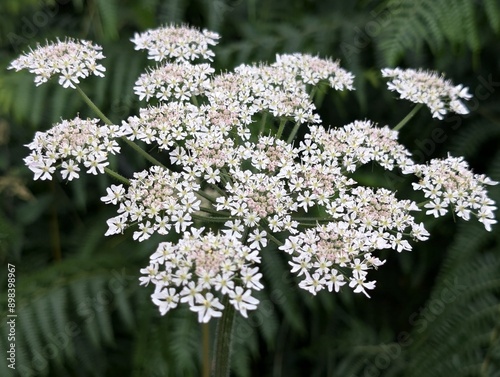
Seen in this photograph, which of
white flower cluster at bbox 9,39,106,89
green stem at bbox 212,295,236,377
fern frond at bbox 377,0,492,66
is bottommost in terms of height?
green stem at bbox 212,295,236,377

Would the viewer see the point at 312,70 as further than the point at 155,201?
Yes

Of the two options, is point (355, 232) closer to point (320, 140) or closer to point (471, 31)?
point (320, 140)

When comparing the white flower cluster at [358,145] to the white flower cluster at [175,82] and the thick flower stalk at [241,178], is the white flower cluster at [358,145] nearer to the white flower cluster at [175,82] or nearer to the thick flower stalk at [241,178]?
the thick flower stalk at [241,178]

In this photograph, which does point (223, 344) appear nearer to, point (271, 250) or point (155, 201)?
point (155, 201)

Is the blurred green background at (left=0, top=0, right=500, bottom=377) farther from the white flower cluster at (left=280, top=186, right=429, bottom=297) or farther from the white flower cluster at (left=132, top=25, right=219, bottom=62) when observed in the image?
the white flower cluster at (left=280, top=186, right=429, bottom=297)

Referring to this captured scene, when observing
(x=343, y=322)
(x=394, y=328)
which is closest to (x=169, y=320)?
(x=343, y=322)

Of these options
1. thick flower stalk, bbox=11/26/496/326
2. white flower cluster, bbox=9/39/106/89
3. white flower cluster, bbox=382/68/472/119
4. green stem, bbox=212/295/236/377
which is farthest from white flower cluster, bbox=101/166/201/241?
white flower cluster, bbox=382/68/472/119

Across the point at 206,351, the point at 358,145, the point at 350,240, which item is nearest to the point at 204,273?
the point at 350,240
